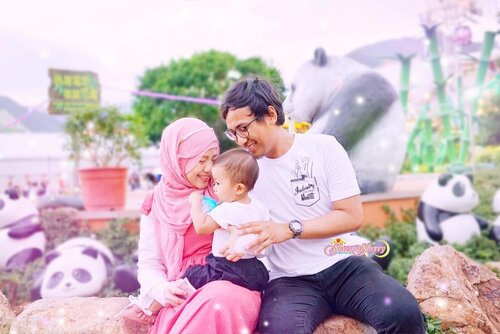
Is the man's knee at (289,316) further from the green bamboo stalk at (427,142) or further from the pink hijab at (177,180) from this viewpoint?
the green bamboo stalk at (427,142)

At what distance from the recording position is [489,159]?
8.84m

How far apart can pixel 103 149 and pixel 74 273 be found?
1472mm

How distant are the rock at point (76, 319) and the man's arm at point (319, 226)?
55cm

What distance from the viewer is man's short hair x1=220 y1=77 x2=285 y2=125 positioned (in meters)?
1.60

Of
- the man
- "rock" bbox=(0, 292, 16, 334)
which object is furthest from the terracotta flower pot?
the man

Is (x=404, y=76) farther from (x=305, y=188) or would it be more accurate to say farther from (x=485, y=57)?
(x=305, y=188)

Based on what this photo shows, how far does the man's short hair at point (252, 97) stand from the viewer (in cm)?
160

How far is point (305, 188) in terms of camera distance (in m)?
1.67

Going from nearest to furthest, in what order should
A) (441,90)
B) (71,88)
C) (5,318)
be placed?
(5,318), (441,90), (71,88)

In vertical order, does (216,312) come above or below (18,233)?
above

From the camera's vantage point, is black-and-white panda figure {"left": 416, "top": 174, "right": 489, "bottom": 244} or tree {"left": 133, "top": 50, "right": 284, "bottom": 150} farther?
tree {"left": 133, "top": 50, "right": 284, "bottom": 150}

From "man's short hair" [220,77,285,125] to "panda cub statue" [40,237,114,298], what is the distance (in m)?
2.34

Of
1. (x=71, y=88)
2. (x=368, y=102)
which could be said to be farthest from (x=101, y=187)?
(x=71, y=88)

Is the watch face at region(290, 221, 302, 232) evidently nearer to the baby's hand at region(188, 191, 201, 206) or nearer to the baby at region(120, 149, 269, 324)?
the baby at region(120, 149, 269, 324)
